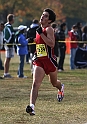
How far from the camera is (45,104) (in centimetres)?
1106

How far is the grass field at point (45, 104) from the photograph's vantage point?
9.22 metres

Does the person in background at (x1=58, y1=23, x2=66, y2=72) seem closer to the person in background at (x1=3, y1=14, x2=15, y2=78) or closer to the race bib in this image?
the person in background at (x1=3, y1=14, x2=15, y2=78)

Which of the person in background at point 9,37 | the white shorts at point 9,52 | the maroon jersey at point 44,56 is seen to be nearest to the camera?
the maroon jersey at point 44,56

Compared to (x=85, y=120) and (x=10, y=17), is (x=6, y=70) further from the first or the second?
(x=85, y=120)

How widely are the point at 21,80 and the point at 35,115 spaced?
6.69 m

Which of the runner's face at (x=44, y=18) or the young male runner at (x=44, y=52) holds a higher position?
the runner's face at (x=44, y=18)

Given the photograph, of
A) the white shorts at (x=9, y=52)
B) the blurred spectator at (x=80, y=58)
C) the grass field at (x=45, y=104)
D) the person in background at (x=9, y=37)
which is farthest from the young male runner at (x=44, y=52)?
the blurred spectator at (x=80, y=58)

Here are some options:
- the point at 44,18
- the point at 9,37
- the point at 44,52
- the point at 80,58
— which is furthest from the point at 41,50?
the point at 80,58

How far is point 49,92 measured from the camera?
13.2 metres

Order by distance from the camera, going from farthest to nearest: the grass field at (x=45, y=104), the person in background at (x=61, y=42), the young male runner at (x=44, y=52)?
1. the person in background at (x=61, y=42)
2. the young male runner at (x=44, y=52)
3. the grass field at (x=45, y=104)

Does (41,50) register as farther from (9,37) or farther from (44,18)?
(9,37)

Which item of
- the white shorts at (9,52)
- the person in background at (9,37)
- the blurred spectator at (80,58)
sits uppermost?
the person in background at (9,37)

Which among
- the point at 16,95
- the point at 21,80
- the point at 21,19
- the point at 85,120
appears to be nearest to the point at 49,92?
the point at 16,95

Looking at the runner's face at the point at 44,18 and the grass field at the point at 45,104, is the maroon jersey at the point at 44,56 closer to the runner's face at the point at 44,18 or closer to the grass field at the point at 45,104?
the runner's face at the point at 44,18
